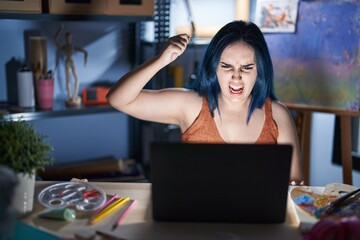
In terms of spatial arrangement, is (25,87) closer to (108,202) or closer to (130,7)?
(130,7)

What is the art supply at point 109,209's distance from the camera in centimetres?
102

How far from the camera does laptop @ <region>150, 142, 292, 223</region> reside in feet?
3.14

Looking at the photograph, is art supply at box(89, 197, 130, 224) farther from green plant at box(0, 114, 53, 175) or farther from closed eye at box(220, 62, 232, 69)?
closed eye at box(220, 62, 232, 69)

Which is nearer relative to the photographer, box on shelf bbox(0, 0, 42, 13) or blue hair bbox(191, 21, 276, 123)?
blue hair bbox(191, 21, 276, 123)

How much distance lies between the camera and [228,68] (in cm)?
148

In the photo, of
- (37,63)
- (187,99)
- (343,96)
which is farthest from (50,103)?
(343,96)

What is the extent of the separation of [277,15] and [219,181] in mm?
1418

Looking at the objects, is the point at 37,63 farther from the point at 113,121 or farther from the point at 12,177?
the point at 12,177

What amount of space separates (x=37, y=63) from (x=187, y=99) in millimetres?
907

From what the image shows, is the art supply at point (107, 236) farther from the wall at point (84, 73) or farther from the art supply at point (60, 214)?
the wall at point (84, 73)

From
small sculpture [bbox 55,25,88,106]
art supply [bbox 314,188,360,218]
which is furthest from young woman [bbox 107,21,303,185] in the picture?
small sculpture [bbox 55,25,88,106]

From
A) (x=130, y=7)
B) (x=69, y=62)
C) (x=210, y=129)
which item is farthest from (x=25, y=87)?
(x=210, y=129)

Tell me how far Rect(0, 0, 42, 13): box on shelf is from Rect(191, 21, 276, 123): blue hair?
80 centimetres

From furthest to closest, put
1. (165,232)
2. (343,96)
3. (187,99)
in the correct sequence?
(343,96) < (187,99) < (165,232)
